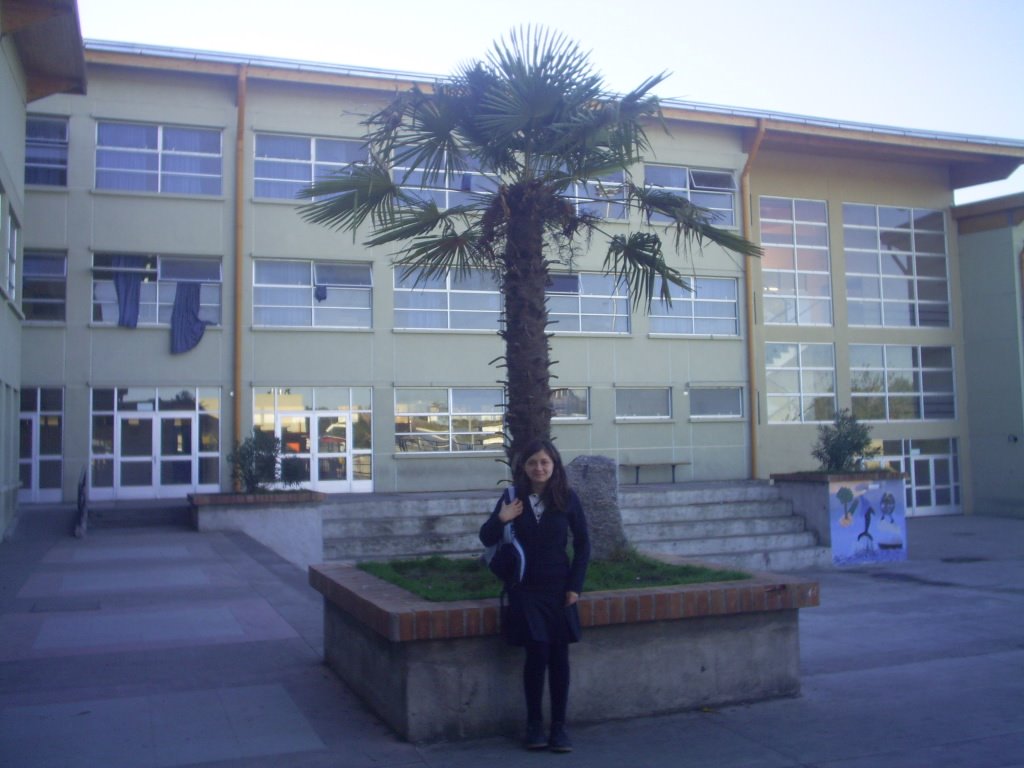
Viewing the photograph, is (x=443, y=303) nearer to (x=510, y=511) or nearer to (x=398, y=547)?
(x=398, y=547)

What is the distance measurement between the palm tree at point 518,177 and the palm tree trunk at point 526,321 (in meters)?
0.01

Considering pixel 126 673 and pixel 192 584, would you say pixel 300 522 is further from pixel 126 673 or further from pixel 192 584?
pixel 126 673

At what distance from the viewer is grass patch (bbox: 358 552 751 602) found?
658 cm

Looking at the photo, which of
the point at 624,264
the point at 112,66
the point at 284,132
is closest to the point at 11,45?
the point at 112,66

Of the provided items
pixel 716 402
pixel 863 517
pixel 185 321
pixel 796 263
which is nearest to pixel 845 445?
pixel 863 517

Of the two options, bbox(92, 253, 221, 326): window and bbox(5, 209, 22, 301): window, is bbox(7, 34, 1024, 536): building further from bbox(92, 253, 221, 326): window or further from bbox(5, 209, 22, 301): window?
bbox(5, 209, 22, 301): window

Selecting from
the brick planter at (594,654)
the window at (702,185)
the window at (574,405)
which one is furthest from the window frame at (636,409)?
the brick planter at (594,654)

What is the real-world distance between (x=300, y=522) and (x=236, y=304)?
9064 millimetres

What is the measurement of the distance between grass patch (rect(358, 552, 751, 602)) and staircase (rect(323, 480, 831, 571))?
9249mm

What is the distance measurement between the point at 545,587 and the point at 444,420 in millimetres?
20590

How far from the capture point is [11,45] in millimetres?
17984

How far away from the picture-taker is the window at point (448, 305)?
25.9m

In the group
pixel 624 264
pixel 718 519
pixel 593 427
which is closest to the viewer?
pixel 624 264

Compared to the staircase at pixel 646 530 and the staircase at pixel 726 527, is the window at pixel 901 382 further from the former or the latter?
the staircase at pixel 646 530
